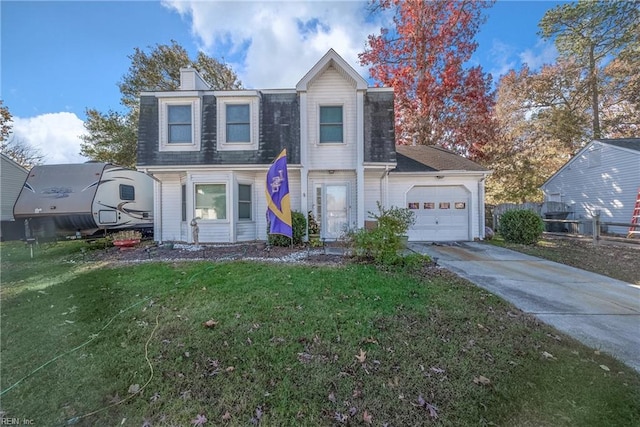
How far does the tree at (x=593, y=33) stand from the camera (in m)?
16.2

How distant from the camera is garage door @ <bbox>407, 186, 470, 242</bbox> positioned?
11242mm

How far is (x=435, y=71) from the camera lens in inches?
671

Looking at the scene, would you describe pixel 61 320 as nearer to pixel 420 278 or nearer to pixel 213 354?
pixel 213 354

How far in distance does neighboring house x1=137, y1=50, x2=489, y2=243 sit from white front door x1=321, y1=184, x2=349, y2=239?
4 cm

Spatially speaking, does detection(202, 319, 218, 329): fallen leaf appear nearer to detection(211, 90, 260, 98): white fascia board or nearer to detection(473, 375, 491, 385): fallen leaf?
detection(473, 375, 491, 385): fallen leaf

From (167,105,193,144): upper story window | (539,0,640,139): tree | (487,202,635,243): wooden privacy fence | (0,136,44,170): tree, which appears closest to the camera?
(167,105,193,144): upper story window

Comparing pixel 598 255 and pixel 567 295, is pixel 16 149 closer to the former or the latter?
pixel 567 295

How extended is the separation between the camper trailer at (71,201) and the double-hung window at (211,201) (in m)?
3.73

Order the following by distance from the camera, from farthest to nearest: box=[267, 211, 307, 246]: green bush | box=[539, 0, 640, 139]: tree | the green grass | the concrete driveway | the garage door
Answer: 1. box=[539, 0, 640, 139]: tree
2. the garage door
3. box=[267, 211, 307, 246]: green bush
4. the concrete driveway
5. the green grass

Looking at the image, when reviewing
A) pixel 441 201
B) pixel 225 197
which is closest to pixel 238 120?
pixel 225 197

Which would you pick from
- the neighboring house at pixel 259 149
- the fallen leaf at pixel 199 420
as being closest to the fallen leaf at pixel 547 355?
the fallen leaf at pixel 199 420

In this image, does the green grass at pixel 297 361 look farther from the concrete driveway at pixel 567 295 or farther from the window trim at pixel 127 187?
the window trim at pixel 127 187

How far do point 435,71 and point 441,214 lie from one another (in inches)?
435

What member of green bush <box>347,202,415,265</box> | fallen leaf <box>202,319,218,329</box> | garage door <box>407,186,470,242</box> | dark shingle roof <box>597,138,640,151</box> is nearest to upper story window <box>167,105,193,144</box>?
green bush <box>347,202,415,265</box>
